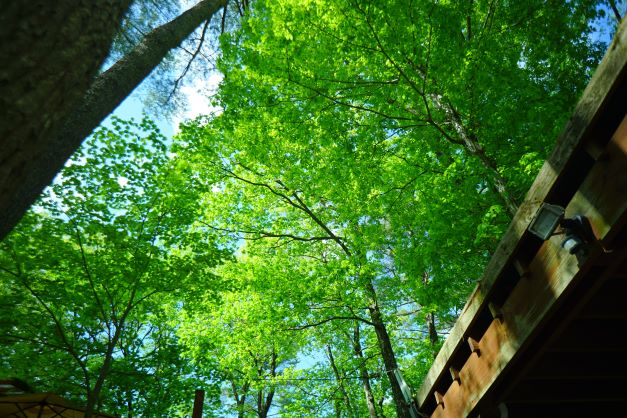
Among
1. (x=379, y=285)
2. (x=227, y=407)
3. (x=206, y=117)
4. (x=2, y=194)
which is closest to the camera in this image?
(x=2, y=194)

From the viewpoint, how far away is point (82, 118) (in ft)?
A: 11.6

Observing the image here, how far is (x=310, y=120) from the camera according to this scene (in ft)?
26.0

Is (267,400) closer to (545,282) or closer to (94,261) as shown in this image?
(94,261)

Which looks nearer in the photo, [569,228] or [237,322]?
[569,228]

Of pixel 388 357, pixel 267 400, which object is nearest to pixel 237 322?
pixel 388 357

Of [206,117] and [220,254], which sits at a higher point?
[206,117]

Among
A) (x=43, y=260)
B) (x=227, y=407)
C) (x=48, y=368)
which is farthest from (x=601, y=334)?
(x=227, y=407)

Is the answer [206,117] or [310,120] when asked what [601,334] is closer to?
[310,120]

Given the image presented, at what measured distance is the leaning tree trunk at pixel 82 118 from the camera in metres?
1.34

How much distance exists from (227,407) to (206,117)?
610 inches

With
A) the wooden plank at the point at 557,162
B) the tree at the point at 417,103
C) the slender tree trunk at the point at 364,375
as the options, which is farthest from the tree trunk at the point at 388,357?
the wooden plank at the point at 557,162

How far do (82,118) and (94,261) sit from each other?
4610 millimetres

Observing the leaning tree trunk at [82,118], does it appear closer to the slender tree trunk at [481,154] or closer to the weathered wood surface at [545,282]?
the weathered wood surface at [545,282]

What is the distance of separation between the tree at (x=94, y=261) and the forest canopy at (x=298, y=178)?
0.04 metres
